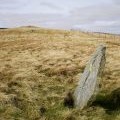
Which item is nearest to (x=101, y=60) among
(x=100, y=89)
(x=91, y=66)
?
(x=91, y=66)

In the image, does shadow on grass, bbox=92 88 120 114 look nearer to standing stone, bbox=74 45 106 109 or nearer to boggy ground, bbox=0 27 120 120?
boggy ground, bbox=0 27 120 120

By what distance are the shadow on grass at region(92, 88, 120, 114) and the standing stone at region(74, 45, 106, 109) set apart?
612mm

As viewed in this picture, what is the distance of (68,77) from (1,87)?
221 inches

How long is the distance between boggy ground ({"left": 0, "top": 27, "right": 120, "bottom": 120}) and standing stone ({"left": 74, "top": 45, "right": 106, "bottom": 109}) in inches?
25.8

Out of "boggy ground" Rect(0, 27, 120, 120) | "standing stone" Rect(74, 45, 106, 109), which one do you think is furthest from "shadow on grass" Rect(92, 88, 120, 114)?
"standing stone" Rect(74, 45, 106, 109)

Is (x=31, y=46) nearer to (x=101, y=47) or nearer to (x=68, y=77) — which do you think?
(x=68, y=77)

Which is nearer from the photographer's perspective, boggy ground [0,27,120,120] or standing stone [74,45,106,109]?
boggy ground [0,27,120,120]

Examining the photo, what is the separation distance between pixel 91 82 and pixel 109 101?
1.62 metres

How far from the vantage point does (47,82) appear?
26750 millimetres

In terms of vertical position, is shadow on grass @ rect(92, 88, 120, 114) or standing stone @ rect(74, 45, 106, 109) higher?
standing stone @ rect(74, 45, 106, 109)

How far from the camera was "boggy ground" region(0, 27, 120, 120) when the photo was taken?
2058cm

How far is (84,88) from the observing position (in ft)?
72.0

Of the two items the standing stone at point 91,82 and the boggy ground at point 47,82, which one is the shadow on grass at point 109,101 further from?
the standing stone at point 91,82

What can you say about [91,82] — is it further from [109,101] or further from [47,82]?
[47,82]
